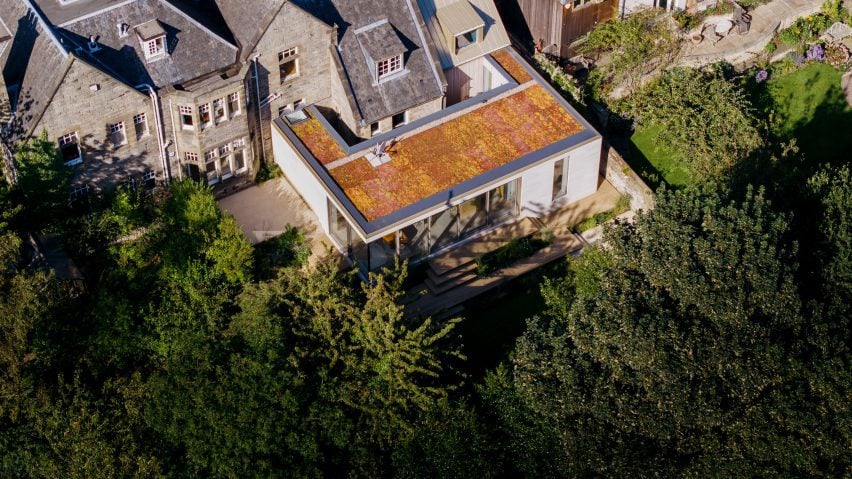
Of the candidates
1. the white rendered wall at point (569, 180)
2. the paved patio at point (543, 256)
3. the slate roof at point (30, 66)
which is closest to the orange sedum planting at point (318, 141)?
the paved patio at point (543, 256)

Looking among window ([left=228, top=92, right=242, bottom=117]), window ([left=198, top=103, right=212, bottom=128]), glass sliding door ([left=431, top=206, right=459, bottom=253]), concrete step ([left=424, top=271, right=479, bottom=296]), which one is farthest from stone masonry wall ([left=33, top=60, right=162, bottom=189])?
concrete step ([left=424, top=271, right=479, bottom=296])

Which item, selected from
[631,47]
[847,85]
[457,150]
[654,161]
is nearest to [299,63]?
[457,150]

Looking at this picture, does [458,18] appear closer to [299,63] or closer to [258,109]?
[299,63]

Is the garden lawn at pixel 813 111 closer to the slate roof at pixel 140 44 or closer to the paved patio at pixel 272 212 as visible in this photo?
the paved patio at pixel 272 212

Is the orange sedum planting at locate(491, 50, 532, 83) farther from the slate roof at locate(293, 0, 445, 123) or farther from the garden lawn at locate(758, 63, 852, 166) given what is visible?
the garden lawn at locate(758, 63, 852, 166)

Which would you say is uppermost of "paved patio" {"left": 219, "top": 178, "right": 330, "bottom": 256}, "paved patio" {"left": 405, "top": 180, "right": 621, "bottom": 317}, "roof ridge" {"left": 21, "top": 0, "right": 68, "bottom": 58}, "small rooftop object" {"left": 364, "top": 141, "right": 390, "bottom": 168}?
"roof ridge" {"left": 21, "top": 0, "right": 68, "bottom": 58}

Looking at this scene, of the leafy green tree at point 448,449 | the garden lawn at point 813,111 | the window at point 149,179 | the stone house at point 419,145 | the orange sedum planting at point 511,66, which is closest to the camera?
the leafy green tree at point 448,449

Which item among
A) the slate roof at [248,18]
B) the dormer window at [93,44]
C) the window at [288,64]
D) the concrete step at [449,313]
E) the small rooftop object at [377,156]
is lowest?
the concrete step at [449,313]

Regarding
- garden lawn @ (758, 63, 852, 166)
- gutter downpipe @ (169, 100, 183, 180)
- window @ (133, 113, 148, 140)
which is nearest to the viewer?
window @ (133, 113, 148, 140)
